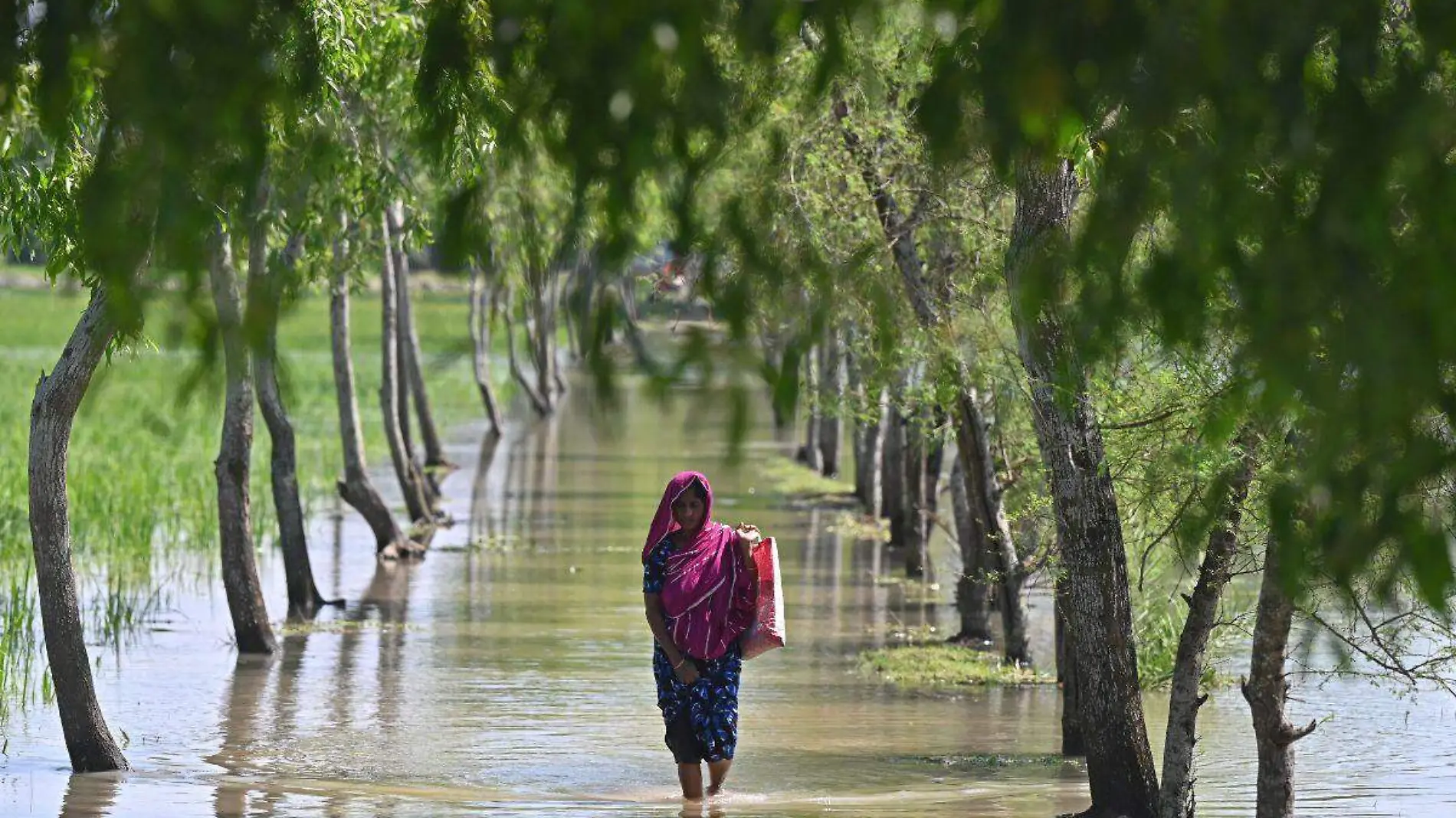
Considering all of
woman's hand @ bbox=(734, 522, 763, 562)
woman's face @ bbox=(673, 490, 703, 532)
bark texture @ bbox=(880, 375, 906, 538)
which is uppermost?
bark texture @ bbox=(880, 375, 906, 538)

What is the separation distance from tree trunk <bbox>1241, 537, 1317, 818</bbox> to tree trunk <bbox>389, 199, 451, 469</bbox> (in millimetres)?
15932

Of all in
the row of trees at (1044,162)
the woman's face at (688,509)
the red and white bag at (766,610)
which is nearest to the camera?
the row of trees at (1044,162)

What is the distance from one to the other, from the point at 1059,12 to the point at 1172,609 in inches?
482

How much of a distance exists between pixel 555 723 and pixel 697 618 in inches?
139

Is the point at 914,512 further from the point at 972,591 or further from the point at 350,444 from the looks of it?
the point at 350,444

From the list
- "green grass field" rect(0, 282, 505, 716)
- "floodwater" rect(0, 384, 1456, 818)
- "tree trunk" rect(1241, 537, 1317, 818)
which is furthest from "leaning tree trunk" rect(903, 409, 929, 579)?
"tree trunk" rect(1241, 537, 1317, 818)

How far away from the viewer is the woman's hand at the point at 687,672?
35.7 feet

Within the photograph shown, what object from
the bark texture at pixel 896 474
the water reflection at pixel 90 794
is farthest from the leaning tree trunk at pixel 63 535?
the bark texture at pixel 896 474

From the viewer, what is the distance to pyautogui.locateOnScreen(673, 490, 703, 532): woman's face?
423 inches

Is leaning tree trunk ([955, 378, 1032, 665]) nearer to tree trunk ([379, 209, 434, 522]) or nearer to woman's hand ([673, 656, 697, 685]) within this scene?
woman's hand ([673, 656, 697, 685])

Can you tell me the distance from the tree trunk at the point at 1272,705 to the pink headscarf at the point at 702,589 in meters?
2.58

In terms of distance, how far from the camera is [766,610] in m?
11.0

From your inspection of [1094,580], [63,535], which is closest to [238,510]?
[63,535]

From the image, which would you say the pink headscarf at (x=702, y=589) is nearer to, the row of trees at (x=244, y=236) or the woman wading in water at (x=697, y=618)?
the woman wading in water at (x=697, y=618)
